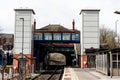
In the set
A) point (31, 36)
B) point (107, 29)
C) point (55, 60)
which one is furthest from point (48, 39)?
point (55, 60)

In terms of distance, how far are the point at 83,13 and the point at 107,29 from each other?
1529 inches

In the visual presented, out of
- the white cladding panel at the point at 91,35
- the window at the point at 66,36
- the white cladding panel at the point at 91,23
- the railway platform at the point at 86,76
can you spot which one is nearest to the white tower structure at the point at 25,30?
the window at the point at 66,36

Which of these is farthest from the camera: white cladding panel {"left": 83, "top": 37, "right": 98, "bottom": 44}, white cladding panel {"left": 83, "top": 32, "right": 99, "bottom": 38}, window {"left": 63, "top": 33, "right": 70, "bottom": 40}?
window {"left": 63, "top": 33, "right": 70, "bottom": 40}

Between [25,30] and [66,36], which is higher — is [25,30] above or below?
above

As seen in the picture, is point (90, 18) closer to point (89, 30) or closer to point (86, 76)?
point (89, 30)

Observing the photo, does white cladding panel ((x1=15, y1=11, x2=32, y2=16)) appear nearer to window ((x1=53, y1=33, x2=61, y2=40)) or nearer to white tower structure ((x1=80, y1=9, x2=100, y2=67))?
white tower structure ((x1=80, y1=9, x2=100, y2=67))

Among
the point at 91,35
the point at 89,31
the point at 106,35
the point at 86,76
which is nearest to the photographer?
the point at 86,76

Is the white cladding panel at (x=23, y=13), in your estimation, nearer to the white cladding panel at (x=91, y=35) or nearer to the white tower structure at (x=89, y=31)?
the white tower structure at (x=89, y=31)

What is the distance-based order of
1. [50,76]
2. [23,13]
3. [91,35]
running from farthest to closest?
[91,35] < [23,13] < [50,76]

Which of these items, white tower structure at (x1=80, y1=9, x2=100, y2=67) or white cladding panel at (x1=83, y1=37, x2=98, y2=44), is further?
white cladding panel at (x1=83, y1=37, x2=98, y2=44)

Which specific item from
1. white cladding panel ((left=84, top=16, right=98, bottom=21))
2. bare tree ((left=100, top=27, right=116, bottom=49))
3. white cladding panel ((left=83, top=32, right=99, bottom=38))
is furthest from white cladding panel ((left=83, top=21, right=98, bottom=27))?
bare tree ((left=100, top=27, right=116, bottom=49))

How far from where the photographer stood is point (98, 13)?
81562 mm

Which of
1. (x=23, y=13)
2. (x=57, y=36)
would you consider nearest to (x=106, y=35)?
(x=57, y=36)

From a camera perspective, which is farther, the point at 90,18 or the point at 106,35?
the point at 106,35
